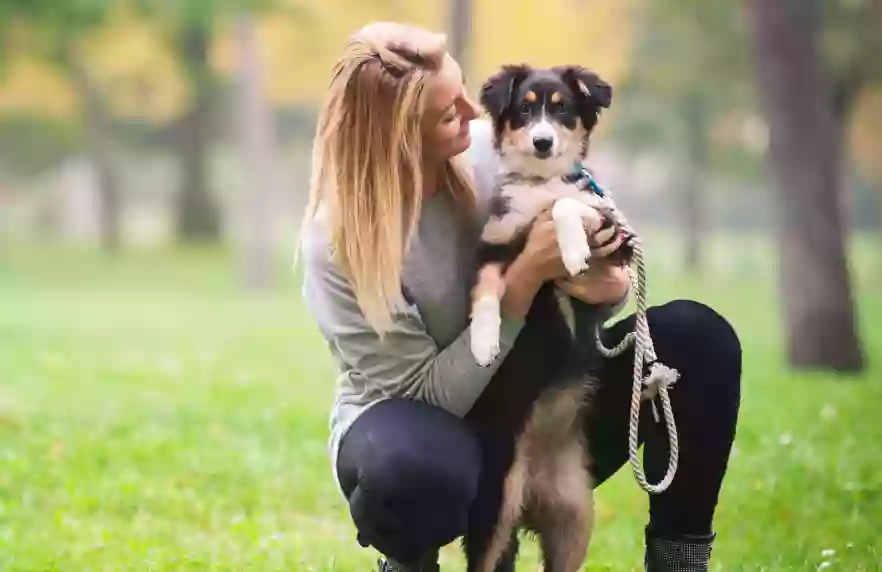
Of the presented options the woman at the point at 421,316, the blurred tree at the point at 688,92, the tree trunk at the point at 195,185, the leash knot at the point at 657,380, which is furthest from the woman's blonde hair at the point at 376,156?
the tree trunk at the point at 195,185

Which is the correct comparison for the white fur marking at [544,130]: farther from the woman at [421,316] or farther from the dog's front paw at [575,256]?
the dog's front paw at [575,256]

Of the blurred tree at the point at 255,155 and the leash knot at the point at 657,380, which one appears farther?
the blurred tree at the point at 255,155

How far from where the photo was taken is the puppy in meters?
3.01

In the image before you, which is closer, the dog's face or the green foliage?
the dog's face

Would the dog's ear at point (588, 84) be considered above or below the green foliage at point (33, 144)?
above

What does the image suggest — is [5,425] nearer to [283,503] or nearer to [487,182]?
[283,503]

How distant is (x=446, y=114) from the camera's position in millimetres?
2945

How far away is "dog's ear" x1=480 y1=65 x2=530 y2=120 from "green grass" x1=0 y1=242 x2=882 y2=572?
55.3 inches

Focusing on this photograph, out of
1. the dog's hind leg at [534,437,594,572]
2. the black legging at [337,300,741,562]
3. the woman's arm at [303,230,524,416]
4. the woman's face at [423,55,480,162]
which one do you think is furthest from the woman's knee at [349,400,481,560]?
the woman's face at [423,55,480,162]

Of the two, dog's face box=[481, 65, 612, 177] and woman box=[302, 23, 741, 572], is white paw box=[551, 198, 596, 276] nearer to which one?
woman box=[302, 23, 741, 572]

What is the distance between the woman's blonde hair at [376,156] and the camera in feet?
9.46

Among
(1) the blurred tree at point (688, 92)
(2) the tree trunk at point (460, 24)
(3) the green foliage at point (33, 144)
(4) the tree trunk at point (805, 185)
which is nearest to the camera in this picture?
(4) the tree trunk at point (805, 185)

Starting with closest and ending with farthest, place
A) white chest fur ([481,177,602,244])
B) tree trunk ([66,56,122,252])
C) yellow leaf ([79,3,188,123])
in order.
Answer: white chest fur ([481,177,602,244])
yellow leaf ([79,3,188,123])
tree trunk ([66,56,122,252])

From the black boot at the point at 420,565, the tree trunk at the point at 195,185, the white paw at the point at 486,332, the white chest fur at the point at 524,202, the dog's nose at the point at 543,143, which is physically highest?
the dog's nose at the point at 543,143
